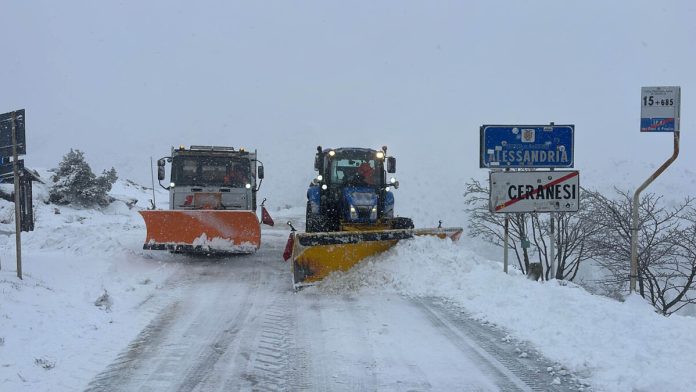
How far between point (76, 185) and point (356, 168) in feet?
66.3

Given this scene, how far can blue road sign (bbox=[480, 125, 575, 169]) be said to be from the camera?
8.60 meters

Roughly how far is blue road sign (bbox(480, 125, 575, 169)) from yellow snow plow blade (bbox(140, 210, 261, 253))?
489cm

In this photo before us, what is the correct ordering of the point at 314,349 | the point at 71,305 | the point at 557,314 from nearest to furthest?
the point at 314,349 → the point at 557,314 → the point at 71,305

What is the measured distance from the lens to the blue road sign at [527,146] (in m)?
8.60

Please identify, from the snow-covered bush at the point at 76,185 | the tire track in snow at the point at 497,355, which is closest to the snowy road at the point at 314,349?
the tire track in snow at the point at 497,355

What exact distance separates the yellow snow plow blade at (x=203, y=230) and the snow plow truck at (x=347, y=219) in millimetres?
1196

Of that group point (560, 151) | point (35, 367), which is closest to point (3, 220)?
point (35, 367)

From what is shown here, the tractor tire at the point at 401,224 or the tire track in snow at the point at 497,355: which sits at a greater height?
the tractor tire at the point at 401,224

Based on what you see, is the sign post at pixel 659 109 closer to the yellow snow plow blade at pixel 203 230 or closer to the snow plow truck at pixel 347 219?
the snow plow truck at pixel 347 219

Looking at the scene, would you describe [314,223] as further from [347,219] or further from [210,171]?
[210,171]

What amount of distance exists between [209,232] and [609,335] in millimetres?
7890

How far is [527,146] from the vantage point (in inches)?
342

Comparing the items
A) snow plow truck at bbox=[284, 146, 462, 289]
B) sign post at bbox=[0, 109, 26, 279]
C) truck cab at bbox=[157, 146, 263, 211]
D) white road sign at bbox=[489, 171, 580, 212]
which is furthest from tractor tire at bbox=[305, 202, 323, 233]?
sign post at bbox=[0, 109, 26, 279]

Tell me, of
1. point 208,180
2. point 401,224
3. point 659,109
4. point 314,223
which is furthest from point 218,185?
point 659,109
